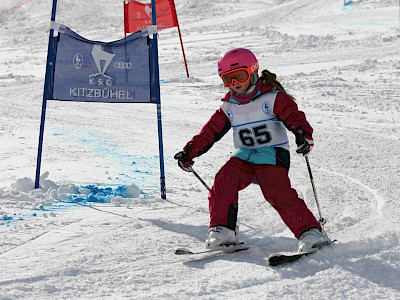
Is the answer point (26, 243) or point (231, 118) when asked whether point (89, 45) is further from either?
point (26, 243)

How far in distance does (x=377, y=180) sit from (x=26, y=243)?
3585mm

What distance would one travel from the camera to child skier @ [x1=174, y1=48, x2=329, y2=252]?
3.46m

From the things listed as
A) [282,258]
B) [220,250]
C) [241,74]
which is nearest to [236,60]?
[241,74]

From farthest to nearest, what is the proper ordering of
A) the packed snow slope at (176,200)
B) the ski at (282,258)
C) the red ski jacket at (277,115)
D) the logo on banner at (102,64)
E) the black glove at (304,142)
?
the logo on banner at (102,64), the red ski jacket at (277,115), the black glove at (304,142), the ski at (282,258), the packed snow slope at (176,200)

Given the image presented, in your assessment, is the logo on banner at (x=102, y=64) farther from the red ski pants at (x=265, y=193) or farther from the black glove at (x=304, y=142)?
the black glove at (x=304, y=142)

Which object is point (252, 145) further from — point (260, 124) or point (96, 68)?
point (96, 68)

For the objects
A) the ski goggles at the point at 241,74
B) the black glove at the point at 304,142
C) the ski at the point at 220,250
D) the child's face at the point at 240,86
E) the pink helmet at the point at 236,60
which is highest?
the pink helmet at the point at 236,60

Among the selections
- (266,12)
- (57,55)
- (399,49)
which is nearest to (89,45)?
(57,55)

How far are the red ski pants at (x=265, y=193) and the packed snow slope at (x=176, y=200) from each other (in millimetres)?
245

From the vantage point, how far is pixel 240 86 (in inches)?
149

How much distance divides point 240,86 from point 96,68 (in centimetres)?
155

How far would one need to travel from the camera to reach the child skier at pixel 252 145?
11.4 feet

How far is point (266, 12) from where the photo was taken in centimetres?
3347

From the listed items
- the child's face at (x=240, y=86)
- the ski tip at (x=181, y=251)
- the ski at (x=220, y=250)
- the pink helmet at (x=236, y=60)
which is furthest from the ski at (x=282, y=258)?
the pink helmet at (x=236, y=60)
